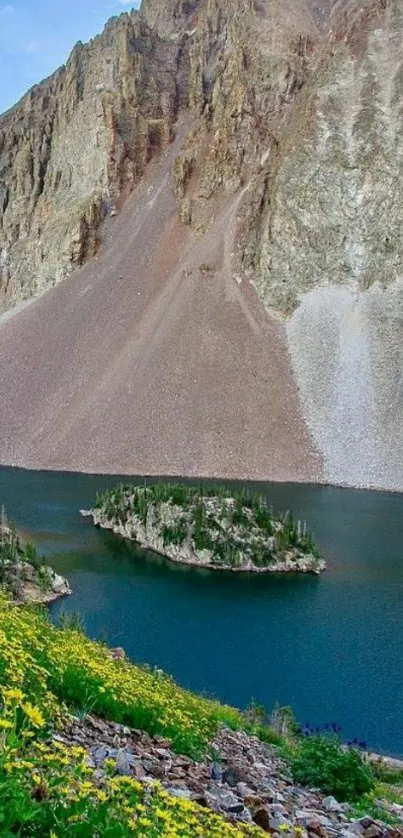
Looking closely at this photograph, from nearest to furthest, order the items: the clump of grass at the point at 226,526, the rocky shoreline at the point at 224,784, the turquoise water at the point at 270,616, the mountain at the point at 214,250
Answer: the rocky shoreline at the point at 224,784
the turquoise water at the point at 270,616
the clump of grass at the point at 226,526
the mountain at the point at 214,250

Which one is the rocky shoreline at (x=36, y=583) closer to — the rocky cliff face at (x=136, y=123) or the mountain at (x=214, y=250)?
the mountain at (x=214, y=250)

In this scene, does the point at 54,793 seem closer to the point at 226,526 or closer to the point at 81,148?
the point at 226,526

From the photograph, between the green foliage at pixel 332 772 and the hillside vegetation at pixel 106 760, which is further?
the green foliage at pixel 332 772

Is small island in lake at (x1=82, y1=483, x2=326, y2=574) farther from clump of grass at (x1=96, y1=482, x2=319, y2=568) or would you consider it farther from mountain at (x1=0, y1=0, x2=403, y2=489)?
mountain at (x1=0, y1=0, x2=403, y2=489)

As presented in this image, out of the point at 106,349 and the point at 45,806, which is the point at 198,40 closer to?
the point at 106,349

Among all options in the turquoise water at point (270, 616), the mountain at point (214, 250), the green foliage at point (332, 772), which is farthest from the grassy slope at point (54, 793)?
the mountain at point (214, 250)

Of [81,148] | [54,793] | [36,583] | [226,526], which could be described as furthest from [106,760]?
[81,148]
